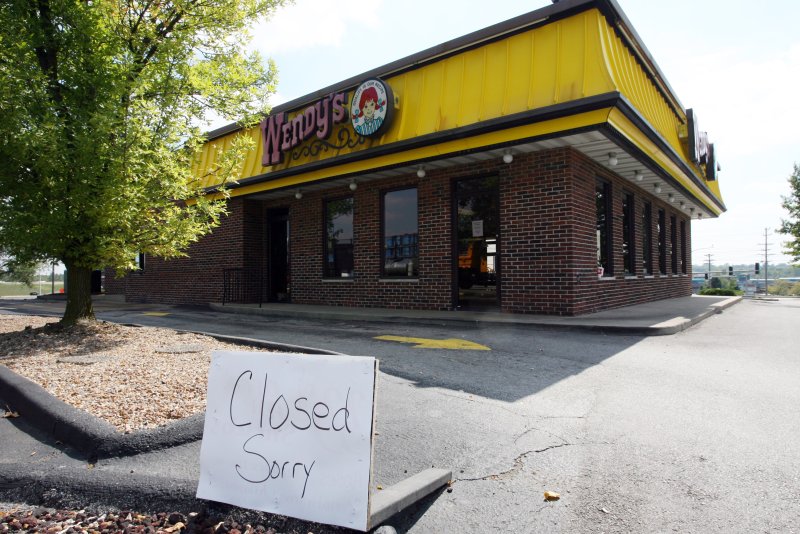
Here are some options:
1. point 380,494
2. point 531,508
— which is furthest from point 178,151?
point 531,508

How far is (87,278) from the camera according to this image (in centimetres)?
710

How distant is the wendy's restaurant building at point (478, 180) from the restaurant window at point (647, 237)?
0.07m

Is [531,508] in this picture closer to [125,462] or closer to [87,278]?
[125,462]

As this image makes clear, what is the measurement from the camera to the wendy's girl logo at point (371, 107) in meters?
10.2

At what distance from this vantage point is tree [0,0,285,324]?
5.63 meters

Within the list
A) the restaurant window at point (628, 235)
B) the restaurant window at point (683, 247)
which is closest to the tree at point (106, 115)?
the restaurant window at point (628, 235)

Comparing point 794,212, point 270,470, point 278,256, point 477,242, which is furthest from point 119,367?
point 794,212

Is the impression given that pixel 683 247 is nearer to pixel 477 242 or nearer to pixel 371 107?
pixel 477 242

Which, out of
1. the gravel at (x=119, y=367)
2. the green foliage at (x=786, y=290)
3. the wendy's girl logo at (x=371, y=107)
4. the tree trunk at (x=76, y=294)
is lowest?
the green foliage at (x=786, y=290)

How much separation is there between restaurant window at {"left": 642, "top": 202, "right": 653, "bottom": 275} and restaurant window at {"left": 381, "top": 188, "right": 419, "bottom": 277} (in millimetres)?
7423

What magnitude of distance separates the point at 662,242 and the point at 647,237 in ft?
7.24

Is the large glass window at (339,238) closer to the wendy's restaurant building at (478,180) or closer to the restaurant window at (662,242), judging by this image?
the wendy's restaurant building at (478,180)

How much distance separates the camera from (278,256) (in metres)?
15.2

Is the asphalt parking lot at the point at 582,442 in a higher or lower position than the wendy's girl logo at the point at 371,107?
lower
